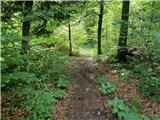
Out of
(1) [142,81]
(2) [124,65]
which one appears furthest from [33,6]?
(1) [142,81]

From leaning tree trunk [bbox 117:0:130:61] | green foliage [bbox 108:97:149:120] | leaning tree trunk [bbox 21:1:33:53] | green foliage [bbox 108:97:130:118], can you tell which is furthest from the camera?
leaning tree trunk [bbox 117:0:130:61]

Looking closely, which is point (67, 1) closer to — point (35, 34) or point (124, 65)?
point (35, 34)

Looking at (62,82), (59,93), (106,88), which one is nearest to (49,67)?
(62,82)

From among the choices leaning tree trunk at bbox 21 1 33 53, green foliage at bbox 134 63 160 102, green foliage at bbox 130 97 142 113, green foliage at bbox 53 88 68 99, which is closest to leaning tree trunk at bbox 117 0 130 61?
green foliage at bbox 134 63 160 102

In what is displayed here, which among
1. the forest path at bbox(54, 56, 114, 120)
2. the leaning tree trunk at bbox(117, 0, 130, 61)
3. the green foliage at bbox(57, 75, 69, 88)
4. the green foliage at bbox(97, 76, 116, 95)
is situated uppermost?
the leaning tree trunk at bbox(117, 0, 130, 61)

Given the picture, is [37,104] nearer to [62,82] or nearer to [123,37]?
[62,82]

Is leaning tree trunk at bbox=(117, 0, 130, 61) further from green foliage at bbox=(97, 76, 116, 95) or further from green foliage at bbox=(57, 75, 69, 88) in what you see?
green foliage at bbox=(57, 75, 69, 88)

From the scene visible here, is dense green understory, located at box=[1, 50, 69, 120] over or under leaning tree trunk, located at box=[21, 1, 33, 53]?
under

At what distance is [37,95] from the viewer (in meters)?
7.71

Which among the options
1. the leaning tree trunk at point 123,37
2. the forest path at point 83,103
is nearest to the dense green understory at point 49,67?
the leaning tree trunk at point 123,37

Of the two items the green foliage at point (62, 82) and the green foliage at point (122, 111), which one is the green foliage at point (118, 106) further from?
the green foliage at point (62, 82)

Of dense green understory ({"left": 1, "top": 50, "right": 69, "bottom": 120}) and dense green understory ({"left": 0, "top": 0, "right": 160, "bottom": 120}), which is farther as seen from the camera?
dense green understory ({"left": 0, "top": 0, "right": 160, "bottom": 120})

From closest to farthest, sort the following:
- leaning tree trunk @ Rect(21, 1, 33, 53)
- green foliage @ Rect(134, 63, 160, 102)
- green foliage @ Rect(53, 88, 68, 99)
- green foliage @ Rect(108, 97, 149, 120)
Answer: green foliage @ Rect(108, 97, 149, 120)
green foliage @ Rect(53, 88, 68, 99)
green foliage @ Rect(134, 63, 160, 102)
leaning tree trunk @ Rect(21, 1, 33, 53)

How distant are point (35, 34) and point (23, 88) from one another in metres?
4.20
